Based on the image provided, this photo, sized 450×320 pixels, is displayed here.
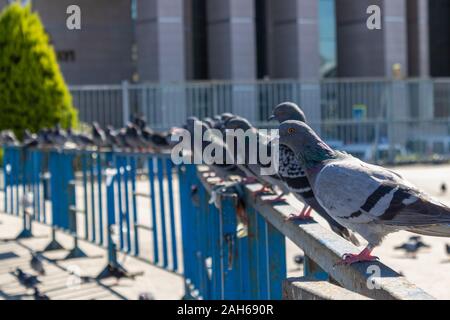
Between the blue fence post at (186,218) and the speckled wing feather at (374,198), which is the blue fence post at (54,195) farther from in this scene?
the speckled wing feather at (374,198)

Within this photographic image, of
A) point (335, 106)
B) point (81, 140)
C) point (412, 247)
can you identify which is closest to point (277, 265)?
point (412, 247)

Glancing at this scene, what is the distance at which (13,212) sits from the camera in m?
12.4

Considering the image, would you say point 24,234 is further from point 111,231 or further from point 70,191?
point 111,231

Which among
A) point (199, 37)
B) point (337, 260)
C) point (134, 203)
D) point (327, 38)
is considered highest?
point (199, 37)

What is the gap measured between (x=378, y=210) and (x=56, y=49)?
94.1 feet

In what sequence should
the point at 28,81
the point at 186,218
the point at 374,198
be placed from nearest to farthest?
the point at 374,198
the point at 186,218
the point at 28,81

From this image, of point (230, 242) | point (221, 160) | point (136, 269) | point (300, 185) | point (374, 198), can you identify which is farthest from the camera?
point (136, 269)

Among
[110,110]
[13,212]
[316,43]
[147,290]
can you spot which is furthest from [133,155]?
[316,43]

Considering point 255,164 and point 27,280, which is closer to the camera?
point 255,164

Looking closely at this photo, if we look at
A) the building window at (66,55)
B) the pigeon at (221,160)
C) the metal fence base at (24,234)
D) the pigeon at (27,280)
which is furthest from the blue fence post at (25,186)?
the building window at (66,55)

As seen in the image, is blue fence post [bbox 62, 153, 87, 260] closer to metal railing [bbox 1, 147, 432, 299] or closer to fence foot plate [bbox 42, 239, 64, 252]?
metal railing [bbox 1, 147, 432, 299]

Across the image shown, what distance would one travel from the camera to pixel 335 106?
25.5 meters

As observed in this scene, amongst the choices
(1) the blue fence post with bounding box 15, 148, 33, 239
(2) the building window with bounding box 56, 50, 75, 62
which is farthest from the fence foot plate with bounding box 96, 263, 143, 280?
(2) the building window with bounding box 56, 50, 75, 62

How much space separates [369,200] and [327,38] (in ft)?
98.2
